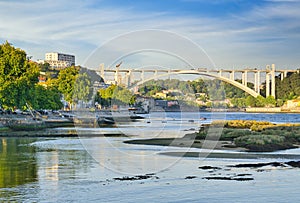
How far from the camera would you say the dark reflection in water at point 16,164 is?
2355 centimetres

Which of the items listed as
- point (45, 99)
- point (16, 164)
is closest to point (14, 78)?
point (45, 99)

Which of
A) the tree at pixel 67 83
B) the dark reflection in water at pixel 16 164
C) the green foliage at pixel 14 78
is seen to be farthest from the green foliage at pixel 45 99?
the dark reflection in water at pixel 16 164

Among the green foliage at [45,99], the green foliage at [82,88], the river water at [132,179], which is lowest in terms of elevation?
the river water at [132,179]

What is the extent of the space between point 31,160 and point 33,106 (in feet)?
146

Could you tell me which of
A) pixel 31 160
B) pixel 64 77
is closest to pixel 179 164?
pixel 31 160

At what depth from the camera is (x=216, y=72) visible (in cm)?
14925

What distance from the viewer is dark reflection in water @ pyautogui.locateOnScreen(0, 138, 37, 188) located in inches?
927

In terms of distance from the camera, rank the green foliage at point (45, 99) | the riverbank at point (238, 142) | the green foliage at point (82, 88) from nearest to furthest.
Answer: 1. the riverbank at point (238, 142)
2. the green foliage at point (45, 99)
3. the green foliage at point (82, 88)

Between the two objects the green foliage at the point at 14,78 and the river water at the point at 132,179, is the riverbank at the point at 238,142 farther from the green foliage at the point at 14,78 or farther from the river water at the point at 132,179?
the green foliage at the point at 14,78

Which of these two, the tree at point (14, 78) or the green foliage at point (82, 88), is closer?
the tree at point (14, 78)

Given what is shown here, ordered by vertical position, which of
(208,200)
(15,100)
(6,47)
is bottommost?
(208,200)

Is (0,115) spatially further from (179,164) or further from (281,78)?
(281,78)

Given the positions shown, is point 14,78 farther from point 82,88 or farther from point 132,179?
point 132,179

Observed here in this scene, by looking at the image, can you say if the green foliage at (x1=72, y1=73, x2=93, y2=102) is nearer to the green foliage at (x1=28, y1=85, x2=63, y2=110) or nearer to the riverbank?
the green foliage at (x1=28, y1=85, x2=63, y2=110)
